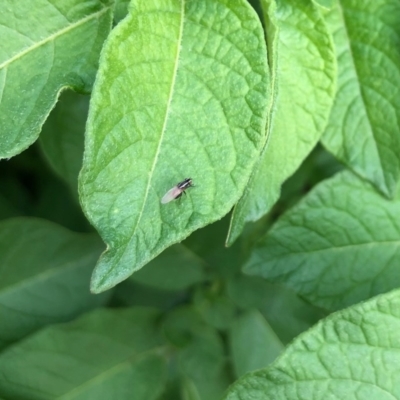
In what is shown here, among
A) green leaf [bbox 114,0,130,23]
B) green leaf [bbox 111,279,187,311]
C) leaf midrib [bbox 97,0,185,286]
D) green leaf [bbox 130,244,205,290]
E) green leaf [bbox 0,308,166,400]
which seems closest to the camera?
leaf midrib [bbox 97,0,185,286]

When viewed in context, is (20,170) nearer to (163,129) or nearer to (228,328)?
(228,328)

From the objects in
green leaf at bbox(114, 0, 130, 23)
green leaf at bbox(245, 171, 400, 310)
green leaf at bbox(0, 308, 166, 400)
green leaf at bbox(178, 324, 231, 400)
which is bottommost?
green leaf at bbox(178, 324, 231, 400)

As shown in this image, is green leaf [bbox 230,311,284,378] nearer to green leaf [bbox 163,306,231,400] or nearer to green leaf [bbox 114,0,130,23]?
green leaf [bbox 163,306,231,400]

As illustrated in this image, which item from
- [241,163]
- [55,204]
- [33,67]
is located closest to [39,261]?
[55,204]

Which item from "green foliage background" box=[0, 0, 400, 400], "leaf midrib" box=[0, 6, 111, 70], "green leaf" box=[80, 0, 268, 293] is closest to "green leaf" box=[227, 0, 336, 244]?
"green foliage background" box=[0, 0, 400, 400]

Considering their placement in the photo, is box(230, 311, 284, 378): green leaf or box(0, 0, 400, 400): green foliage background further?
box(230, 311, 284, 378): green leaf

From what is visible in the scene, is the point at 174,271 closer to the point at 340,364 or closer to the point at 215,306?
the point at 215,306

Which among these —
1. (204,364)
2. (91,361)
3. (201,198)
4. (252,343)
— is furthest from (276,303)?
(201,198)

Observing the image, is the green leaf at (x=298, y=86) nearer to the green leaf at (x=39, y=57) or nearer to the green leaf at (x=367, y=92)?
the green leaf at (x=367, y=92)
